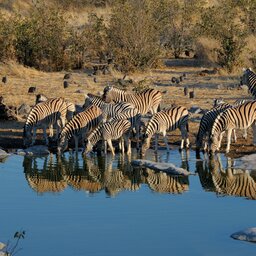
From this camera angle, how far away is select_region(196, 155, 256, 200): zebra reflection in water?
15016 mm

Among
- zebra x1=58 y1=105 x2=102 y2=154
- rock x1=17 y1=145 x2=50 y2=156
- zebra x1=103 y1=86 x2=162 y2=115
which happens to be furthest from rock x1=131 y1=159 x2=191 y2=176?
zebra x1=103 y1=86 x2=162 y2=115

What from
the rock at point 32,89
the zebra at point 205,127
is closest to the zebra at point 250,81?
Result: the zebra at point 205,127

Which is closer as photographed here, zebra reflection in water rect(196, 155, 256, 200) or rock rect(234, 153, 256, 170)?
zebra reflection in water rect(196, 155, 256, 200)

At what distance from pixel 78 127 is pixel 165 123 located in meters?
2.15

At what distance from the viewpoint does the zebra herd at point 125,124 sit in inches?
730

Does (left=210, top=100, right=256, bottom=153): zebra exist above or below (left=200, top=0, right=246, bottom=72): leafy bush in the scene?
below

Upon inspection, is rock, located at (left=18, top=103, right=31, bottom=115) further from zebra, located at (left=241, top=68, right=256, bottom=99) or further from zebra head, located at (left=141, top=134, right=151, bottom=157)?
zebra, located at (left=241, top=68, right=256, bottom=99)

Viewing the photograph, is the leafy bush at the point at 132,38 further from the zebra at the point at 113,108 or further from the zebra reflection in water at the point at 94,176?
the zebra reflection in water at the point at 94,176

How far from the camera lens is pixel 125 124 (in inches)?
731

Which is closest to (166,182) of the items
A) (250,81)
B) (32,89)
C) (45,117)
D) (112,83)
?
(45,117)

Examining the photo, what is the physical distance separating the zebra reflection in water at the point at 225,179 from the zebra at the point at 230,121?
75 cm

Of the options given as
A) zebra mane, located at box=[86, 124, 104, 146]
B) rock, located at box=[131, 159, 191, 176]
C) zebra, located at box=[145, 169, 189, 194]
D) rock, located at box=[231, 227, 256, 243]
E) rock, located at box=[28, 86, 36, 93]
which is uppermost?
rock, located at box=[28, 86, 36, 93]

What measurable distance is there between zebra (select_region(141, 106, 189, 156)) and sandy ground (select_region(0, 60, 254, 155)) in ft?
3.70

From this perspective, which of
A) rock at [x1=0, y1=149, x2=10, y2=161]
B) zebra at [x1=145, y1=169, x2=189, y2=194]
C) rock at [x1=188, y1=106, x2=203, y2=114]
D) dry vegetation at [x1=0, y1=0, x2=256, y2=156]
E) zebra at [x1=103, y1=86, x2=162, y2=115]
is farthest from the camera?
dry vegetation at [x1=0, y1=0, x2=256, y2=156]
